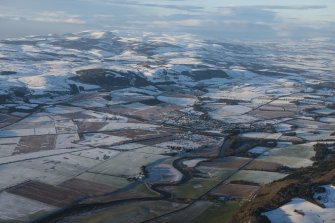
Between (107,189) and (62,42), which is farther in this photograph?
(62,42)

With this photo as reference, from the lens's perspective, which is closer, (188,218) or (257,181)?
(188,218)

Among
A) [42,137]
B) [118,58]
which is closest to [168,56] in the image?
[118,58]

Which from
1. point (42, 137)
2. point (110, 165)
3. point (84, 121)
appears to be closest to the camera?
point (110, 165)

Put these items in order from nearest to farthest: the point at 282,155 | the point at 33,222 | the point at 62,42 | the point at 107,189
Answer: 1. the point at 33,222
2. the point at 107,189
3. the point at 282,155
4. the point at 62,42

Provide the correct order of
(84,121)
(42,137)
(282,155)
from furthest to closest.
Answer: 1. (84,121)
2. (42,137)
3. (282,155)

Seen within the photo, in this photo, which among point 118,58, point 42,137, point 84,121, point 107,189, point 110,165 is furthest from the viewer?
point 118,58

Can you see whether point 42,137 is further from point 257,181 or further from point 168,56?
point 168,56

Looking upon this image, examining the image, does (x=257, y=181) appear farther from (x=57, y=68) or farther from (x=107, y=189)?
(x=57, y=68)

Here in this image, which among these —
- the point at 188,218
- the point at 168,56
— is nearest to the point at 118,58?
the point at 168,56
